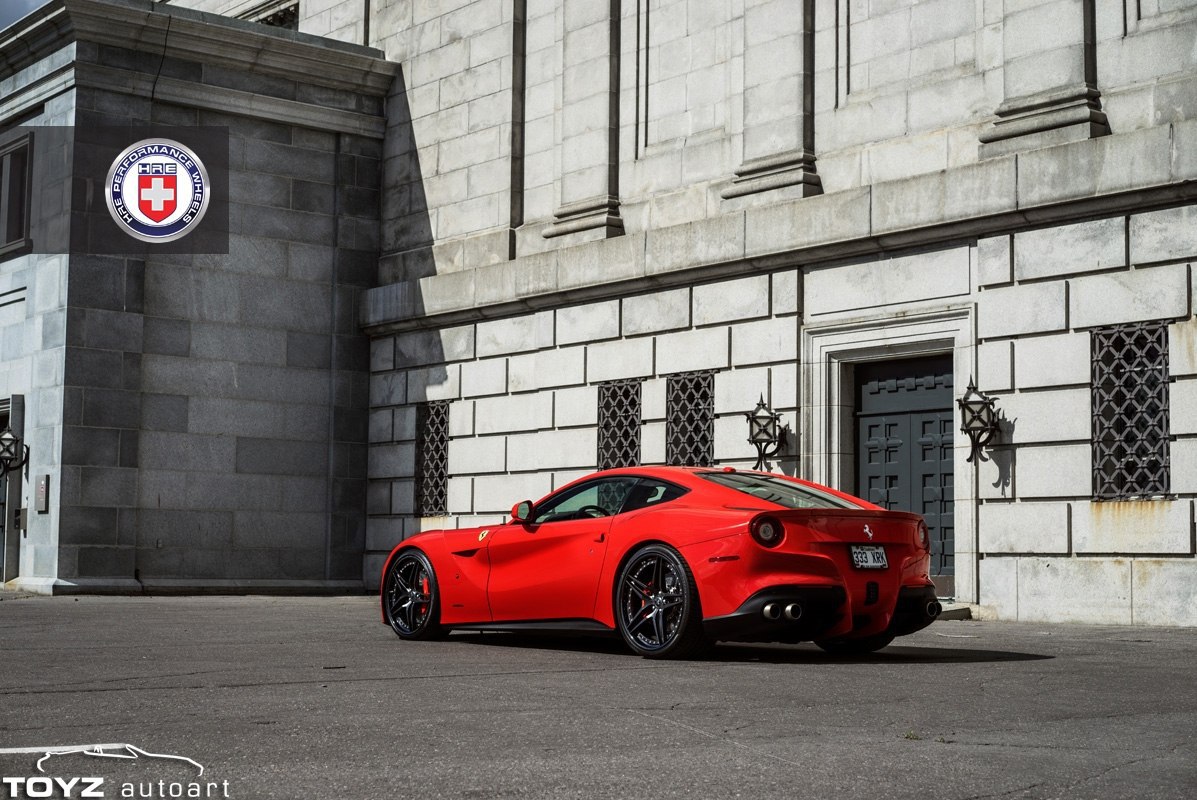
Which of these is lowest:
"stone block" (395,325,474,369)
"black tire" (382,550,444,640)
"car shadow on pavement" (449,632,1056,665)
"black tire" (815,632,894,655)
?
"car shadow on pavement" (449,632,1056,665)

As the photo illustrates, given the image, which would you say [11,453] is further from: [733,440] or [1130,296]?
[1130,296]

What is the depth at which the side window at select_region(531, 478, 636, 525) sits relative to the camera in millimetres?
11000

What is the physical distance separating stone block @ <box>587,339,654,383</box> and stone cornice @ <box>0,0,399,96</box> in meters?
6.95

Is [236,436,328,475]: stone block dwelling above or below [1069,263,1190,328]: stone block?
below

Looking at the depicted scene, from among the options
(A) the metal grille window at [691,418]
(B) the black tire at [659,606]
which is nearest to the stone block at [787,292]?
(A) the metal grille window at [691,418]

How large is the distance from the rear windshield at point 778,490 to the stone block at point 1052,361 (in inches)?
236

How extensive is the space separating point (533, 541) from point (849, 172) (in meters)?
9.13

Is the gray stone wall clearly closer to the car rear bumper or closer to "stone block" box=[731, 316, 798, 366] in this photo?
"stone block" box=[731, 316, 798, 366]

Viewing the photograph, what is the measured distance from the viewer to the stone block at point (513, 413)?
22578 mm

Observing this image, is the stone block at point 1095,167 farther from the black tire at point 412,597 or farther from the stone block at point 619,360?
the black tire at point 412,597

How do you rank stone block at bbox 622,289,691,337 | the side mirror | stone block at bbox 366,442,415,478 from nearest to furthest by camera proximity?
A: the side mirror
stone block at bbox 622,289,691,337
stone block at bbox 366,442,415,478

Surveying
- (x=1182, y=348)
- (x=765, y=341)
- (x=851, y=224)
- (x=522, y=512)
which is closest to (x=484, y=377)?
(x=765, y=341)

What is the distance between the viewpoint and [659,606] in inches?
405

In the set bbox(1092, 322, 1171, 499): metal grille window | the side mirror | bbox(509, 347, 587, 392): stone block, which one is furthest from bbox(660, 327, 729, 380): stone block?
the side mirror
